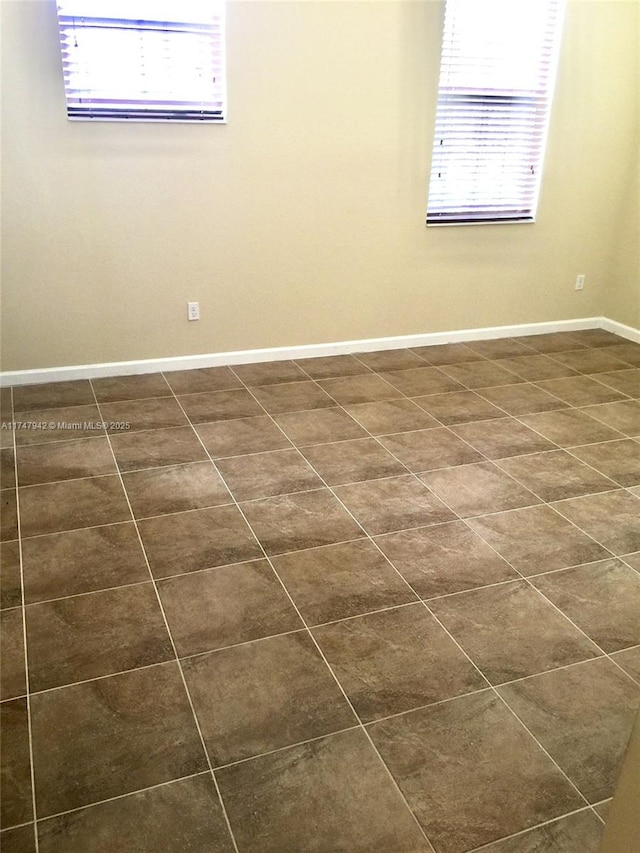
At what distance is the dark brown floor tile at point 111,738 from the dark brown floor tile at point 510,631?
831 mm

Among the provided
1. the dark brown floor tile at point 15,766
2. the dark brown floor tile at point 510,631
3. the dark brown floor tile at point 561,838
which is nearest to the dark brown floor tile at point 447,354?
the dark brown floor tile at point 510,631

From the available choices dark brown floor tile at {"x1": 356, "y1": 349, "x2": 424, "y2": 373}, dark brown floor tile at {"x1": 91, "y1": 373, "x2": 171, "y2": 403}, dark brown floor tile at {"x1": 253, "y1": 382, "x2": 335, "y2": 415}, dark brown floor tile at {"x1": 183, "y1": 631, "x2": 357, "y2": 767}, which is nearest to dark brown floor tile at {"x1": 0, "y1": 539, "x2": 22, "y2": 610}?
dark brown floor tile at {"x1": 183, "y1": 631, "x2": 357, "y2": 767}

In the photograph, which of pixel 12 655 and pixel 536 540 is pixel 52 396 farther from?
pixel 536 540

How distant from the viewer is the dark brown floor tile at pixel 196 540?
2.43m

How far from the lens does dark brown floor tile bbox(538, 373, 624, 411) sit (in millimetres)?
3938

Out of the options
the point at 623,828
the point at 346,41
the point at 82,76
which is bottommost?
the point at 623,828

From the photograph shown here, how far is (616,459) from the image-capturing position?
3279 millimetres

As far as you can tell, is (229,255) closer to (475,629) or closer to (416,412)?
(416,412)

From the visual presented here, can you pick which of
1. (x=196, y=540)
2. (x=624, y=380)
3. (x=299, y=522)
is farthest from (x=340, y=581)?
(x=624, y=380)

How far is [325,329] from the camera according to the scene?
4309 mm

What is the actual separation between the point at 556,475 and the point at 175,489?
1.62 metres

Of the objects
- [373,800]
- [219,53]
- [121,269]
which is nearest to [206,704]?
[373,800]

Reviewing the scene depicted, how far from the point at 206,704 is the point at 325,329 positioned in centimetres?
279

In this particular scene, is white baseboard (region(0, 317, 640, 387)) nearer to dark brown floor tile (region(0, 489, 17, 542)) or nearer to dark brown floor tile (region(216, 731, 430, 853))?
dark brown floor tile (region(0, 489, 17, 542))
